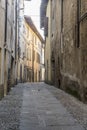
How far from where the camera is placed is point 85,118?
30.5ft

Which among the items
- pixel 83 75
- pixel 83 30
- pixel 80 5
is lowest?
pixel 83 75

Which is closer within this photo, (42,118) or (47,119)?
(47,119)

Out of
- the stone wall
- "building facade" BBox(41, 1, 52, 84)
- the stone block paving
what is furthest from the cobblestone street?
"building facade" BBox(41, 1, 52, 84)

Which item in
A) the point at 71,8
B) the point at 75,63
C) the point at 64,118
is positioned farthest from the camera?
the point at 71,8

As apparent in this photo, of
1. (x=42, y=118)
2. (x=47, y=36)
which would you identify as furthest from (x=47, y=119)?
(x=47, y=36)

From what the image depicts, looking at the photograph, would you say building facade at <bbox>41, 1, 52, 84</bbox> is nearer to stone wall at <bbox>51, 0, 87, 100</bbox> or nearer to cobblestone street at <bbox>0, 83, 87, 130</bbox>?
stone wall at <bbox>51, 0, 87, 100</bbox>

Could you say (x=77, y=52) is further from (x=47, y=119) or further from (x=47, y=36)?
(x=47, y=36)

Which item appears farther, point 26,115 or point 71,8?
point 71,8

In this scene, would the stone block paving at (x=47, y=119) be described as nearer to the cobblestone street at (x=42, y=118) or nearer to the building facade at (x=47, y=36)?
the cobblestone street at (x=42, y=118)

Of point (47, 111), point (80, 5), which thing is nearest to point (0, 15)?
point (80, 5)

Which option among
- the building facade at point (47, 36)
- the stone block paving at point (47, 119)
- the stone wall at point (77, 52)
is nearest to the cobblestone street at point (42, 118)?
the stone block paving at point (47, 119)

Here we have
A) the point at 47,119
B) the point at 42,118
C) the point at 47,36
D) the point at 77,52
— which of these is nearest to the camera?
A: the point at 47,119

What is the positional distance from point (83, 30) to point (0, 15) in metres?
3.26

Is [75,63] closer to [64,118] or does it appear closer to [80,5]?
[80,5]
